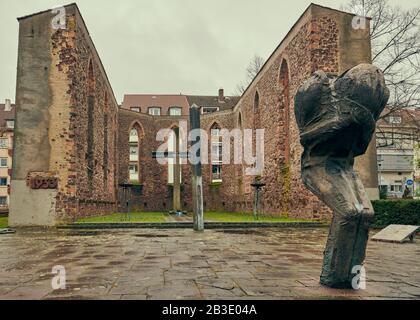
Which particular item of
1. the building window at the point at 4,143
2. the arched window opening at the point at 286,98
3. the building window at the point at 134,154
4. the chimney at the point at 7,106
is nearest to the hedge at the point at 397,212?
the arched window opening at the point at 286,98

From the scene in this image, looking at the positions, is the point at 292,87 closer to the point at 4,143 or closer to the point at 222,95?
the point at 222,95

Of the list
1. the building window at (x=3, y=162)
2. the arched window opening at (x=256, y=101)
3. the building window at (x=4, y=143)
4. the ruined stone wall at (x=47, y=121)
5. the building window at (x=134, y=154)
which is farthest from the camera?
the building window at (x=3, y=162)

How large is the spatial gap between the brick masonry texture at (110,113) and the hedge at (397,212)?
1.87 meters

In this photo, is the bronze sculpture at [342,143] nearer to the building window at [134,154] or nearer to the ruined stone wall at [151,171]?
the ruined stone wall at [151,171]

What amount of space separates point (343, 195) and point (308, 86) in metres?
1.08

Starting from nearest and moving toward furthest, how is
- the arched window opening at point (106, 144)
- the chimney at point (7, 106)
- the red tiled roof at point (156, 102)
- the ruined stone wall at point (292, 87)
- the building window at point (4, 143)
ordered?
the ruined stone wall at point (292, 87) < the arched window opening at point (106, 144) < the building window at point (4, 143) < the red tiled roof at point (156, 102) < the chimney at point (7, 106)

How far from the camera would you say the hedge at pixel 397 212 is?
11.9m

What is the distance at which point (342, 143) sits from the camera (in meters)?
3.99

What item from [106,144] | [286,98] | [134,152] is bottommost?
[106,144]

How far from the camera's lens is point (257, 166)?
79.6 feet

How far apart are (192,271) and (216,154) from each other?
2802cm

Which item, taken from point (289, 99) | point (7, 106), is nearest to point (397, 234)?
point (289, 99)
